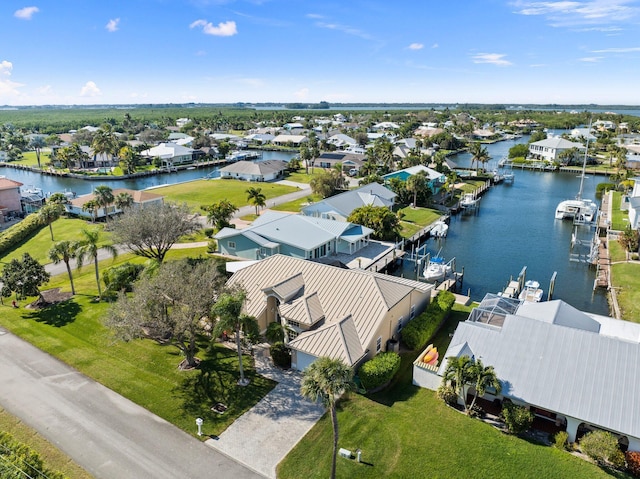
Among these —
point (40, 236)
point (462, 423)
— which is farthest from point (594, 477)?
point (40, 236)

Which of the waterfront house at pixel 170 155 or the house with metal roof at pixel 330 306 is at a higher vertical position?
the waterfront house at pixel 170 155

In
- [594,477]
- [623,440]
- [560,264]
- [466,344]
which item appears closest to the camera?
[594,477]

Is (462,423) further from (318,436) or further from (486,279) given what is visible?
(486,279)

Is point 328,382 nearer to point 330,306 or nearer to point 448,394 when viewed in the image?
point 448,394

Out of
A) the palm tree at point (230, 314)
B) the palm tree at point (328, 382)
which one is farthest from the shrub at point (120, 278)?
the palm tree at point (328, 382)

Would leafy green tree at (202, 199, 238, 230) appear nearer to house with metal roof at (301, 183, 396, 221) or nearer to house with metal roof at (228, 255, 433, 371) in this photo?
house with metal roof at (301, 183, 396, 221)

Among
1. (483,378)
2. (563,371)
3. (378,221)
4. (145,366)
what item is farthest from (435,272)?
(145,366)

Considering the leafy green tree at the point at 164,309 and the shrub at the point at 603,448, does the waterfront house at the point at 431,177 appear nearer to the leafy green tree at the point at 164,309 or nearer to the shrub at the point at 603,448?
the leafy green tree at the point at 164,309
